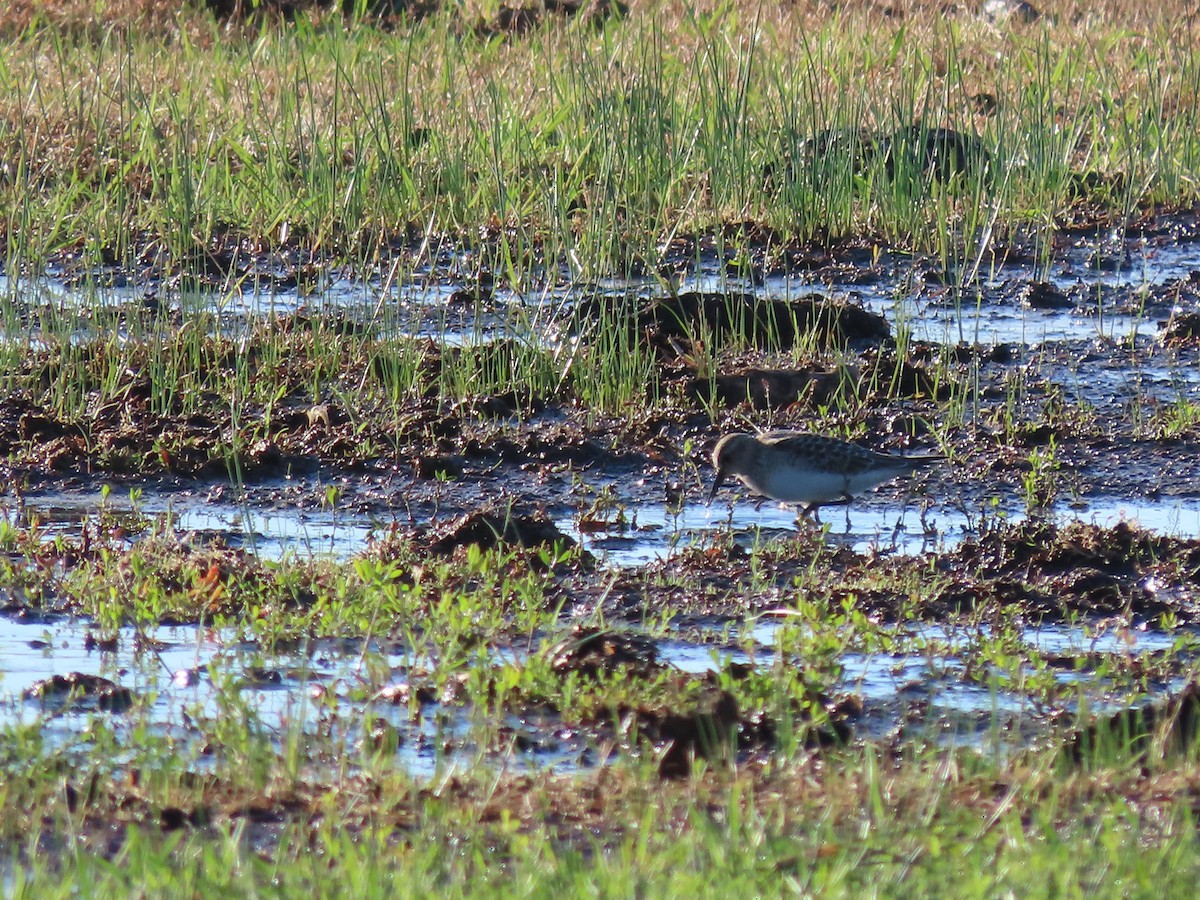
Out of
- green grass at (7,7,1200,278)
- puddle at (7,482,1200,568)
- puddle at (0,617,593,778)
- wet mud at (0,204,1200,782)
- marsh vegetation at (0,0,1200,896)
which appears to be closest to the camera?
marsh vegetation at (0,0,1200,896)

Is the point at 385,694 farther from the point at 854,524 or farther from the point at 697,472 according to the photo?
the point at 697,472

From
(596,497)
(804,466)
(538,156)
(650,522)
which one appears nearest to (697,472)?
(596,497)

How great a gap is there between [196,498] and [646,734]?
3023 mm

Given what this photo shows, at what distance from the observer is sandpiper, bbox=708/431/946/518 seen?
6.74 meters

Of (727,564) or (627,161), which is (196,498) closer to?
(727,564)

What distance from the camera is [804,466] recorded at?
673 cm

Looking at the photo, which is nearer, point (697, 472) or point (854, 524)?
point (854, 524)

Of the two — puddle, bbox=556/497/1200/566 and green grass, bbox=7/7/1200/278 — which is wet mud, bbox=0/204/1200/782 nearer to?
puddle, bbox=556/497/1200/566

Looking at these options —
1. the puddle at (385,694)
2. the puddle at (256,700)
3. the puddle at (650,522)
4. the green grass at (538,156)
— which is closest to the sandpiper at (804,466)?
the puddle at (650,522)

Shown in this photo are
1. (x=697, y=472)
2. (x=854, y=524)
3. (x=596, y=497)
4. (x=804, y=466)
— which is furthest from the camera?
(x=697, y=472)

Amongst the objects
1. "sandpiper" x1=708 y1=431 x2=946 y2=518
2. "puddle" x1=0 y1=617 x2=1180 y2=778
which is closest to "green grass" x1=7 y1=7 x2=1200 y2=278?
"sandpiper" x1=708 y1=431 x2=946 y2=518

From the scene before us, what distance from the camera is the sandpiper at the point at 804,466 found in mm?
6742

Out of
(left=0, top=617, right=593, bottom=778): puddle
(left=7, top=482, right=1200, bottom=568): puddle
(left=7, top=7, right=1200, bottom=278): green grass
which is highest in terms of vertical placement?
(left=7, top=7, right=1200, bottom=278): green grass

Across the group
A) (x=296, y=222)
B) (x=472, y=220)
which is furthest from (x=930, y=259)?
(x=296, y=222)
